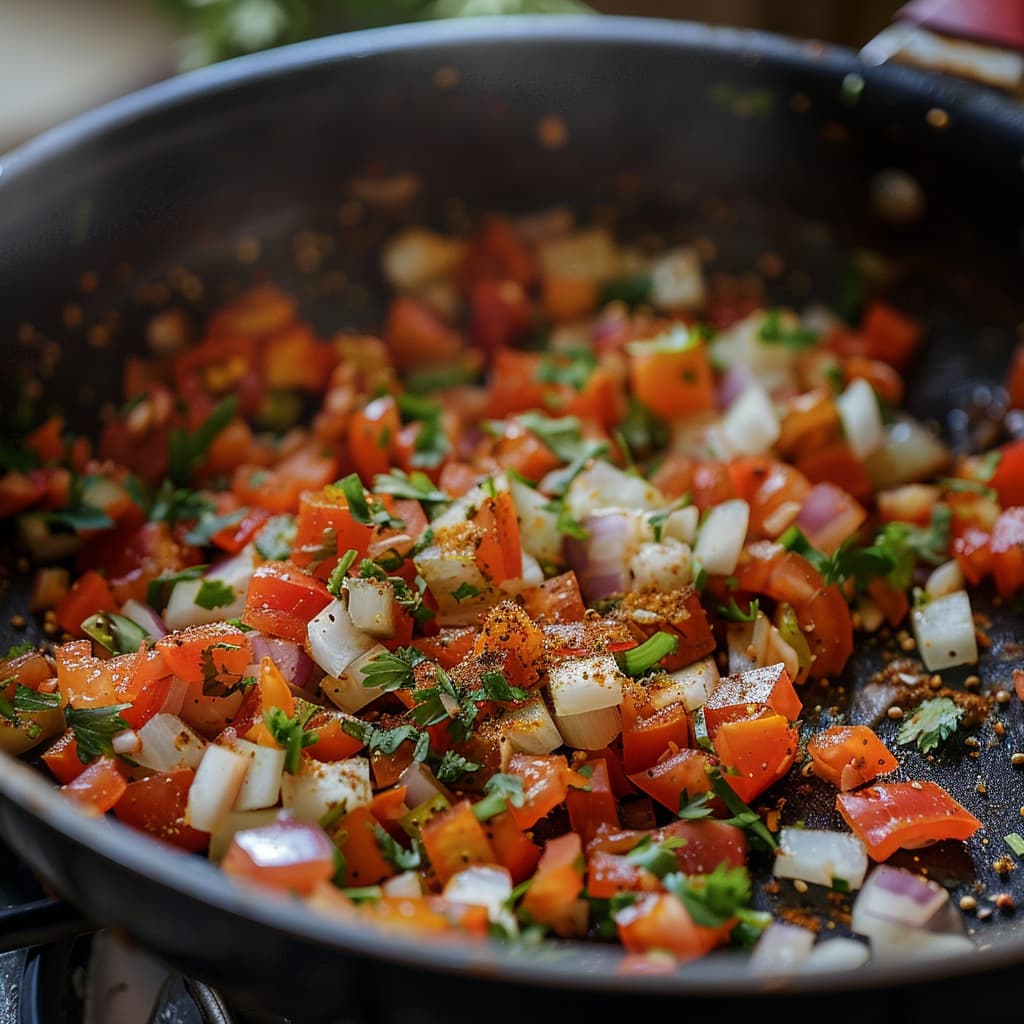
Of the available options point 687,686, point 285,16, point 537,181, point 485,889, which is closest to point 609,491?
point 687,686

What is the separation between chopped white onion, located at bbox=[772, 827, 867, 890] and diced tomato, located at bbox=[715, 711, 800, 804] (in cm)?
8

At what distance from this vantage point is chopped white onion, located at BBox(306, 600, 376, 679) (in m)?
1.49

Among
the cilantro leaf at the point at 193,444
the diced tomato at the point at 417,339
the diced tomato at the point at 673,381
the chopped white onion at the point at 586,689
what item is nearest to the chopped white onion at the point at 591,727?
the chopped white onion at the point at 586,689

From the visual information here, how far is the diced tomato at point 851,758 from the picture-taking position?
4.85ft

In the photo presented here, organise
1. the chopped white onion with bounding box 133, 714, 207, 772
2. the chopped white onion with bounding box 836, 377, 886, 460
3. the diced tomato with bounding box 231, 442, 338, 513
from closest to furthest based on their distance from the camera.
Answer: the chopped white onion with bounding box 133, 714, 207, 772 < the diced tomato with bounding box 231, 442, 338, 513 < the chopped white onion with bounding box 836, 377, 886, 460

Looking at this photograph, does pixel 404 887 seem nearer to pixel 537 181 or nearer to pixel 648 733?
pixel 648 733

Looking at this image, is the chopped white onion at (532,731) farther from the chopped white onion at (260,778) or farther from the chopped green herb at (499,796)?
the chopped white onion at (260,778)

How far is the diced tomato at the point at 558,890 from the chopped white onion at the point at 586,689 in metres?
0.19

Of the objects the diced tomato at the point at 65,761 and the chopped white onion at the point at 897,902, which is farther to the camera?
the diced tomato at the point at 65,761

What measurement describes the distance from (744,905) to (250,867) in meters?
0.58

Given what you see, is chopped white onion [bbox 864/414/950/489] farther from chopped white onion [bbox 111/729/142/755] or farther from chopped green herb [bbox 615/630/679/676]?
chopped white onion [bbox 111/729/142/755]

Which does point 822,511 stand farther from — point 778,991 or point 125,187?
point 125,187

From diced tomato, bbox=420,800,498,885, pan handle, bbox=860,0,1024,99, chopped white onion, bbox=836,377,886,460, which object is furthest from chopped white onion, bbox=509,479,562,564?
pan handle, bbox=860,0,1024,99

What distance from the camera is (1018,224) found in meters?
1.95
